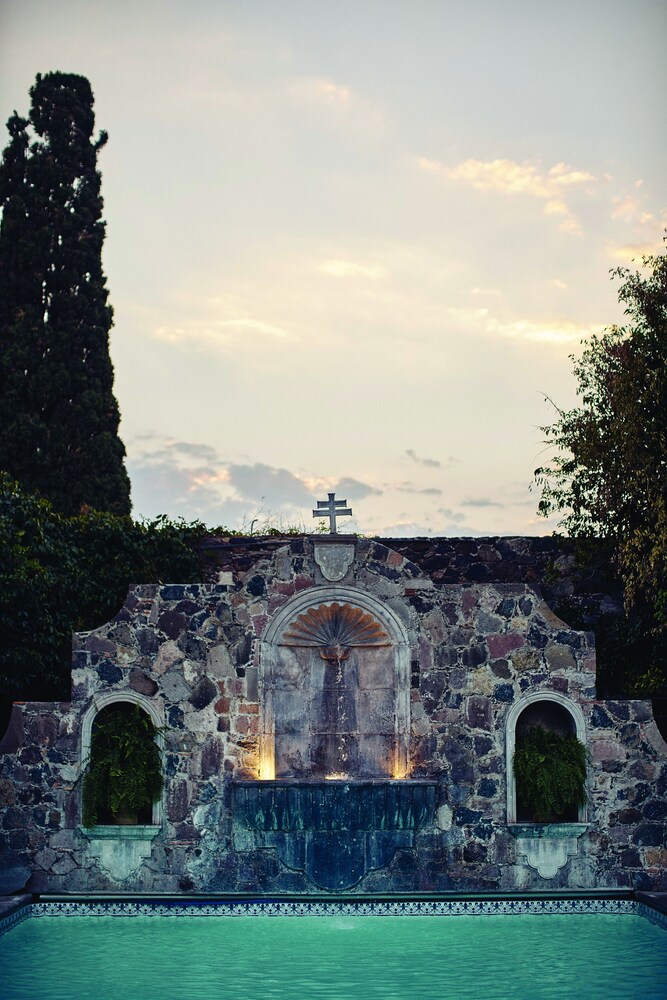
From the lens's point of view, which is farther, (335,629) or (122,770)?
(335,629)

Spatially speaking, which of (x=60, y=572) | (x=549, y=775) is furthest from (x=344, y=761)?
(x=60, y=572)

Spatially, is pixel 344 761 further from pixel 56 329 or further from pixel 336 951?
pixel 56 329

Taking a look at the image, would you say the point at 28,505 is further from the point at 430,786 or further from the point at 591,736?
the point at 591,736

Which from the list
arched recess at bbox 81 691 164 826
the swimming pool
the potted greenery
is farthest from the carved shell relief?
the swimming pool

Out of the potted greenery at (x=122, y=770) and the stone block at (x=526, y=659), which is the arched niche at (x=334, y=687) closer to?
the stone block at (x=526, y=659)

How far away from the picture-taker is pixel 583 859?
50.5 ft

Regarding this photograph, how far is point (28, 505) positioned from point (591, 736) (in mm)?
8864

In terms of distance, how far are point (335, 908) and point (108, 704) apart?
3.81m

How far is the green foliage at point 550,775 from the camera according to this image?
50.0 ft

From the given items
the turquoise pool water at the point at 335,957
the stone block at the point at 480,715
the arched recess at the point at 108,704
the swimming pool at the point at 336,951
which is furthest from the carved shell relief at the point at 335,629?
the turquoise pool water at the point at 335,957

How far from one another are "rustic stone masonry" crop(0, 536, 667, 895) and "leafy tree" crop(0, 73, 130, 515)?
7545 millimetres

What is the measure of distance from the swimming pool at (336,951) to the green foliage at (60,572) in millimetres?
3862

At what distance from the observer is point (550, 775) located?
15234 mm

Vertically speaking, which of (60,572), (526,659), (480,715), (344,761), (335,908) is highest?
(60,572)
